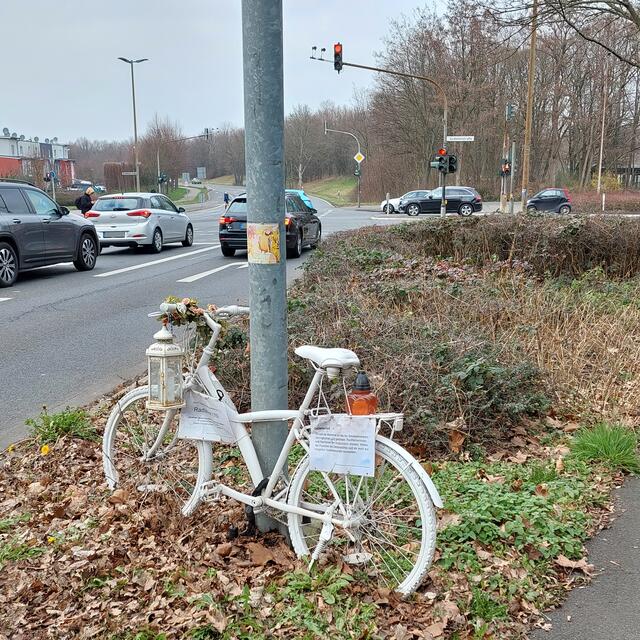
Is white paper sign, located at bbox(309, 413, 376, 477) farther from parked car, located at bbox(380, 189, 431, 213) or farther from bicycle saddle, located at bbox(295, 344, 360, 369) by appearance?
parked car, located at bbox(380, 189, 431, 213)

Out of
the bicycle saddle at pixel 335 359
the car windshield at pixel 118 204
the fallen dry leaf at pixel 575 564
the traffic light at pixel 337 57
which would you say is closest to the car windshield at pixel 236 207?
the car windshield at pixel 118 204

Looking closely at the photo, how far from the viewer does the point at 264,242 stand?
3.29 meters

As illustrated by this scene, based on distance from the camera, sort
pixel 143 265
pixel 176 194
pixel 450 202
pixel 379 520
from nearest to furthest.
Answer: pixel 379 520, pixel 143 265, pixel 450 202, pixel 176 194

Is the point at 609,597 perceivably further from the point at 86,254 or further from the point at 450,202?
the point at 450,202

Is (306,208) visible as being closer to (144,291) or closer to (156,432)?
(144,291)

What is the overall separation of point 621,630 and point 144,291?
1085 centimetres

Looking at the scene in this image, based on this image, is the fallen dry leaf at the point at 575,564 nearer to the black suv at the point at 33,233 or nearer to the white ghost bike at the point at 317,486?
the white ghost bike at the point at 317,486

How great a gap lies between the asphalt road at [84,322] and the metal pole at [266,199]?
8.98 feet

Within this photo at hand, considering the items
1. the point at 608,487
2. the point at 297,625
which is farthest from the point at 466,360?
the point at 297,625

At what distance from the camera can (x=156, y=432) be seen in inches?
151

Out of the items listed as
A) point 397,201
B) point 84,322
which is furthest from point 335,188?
point 84,322

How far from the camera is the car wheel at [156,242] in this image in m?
19.6

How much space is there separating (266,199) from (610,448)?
2686 mm

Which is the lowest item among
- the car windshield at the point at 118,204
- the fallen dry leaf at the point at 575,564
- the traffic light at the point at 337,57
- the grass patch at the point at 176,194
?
the grass patch at the point at 176,194
